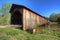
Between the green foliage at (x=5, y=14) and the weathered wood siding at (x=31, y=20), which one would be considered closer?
the weathered wood siding at (x=31, y=20)

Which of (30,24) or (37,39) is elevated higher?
(30,24)

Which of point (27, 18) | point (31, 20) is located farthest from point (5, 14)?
point (27, 18)

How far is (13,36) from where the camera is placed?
14.1 meters

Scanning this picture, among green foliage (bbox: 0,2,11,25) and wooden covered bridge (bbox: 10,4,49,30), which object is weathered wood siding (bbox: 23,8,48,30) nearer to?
wooden covered bridge (bbox: 10,4,49,30)

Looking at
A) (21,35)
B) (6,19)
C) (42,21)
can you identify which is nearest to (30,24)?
(42,21)

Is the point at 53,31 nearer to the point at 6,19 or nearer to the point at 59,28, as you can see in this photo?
the point at 59,28

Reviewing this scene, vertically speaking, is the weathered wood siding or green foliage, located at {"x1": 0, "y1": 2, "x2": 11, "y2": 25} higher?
green foliage, located at {"x1": 0, "y1": 2, "x2": 11, "y2": 25}

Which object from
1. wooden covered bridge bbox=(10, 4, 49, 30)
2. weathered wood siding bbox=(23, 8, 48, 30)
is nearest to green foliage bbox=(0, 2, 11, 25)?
wooden covered bridge bbox=(10, 4, 49, 30)

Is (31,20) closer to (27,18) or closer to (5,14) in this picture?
(27,18)

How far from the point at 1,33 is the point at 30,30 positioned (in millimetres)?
4342

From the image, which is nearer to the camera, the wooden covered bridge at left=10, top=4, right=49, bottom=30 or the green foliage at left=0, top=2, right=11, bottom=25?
the wooden covered bridge at left=10, top=4, right=49, bottom=30

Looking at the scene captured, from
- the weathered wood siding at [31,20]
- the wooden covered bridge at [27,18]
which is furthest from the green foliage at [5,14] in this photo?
the weathered wood siding at [31,20]

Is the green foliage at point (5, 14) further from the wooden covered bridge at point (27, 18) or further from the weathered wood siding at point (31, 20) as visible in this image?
the weathered wood siding at point (31, 20)

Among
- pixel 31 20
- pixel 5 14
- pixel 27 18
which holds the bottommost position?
pixel 31 20
